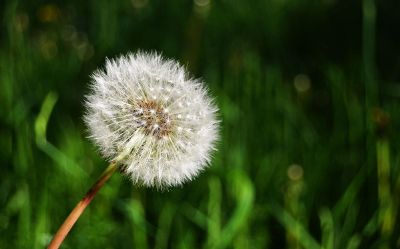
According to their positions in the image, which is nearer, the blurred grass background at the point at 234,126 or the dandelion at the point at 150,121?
the dandelion at the point at 150,121

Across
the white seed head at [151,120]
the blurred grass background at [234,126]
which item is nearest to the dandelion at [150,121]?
the white seed head at [151,120]

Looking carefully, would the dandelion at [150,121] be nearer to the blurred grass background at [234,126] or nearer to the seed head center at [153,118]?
the seed head center at [153,118]

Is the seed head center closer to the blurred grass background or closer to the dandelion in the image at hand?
the dandelion

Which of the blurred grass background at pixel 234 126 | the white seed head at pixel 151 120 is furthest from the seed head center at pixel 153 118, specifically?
the blurred grass background at pixel 234 126

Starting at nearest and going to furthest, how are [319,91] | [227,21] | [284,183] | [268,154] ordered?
[284,183]
[268,154]
[319,91]
[227,21]

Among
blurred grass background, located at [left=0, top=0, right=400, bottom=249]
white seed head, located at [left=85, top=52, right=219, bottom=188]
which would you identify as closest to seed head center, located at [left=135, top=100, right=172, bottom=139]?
white seed head, located at [left=85, top=52, right=219, bottom=188]

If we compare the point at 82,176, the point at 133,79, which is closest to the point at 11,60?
the point at 82,176

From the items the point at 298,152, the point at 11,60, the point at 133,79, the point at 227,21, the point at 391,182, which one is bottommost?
the point at 391,182

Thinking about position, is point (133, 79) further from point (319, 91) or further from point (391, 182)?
point (319, 91)
